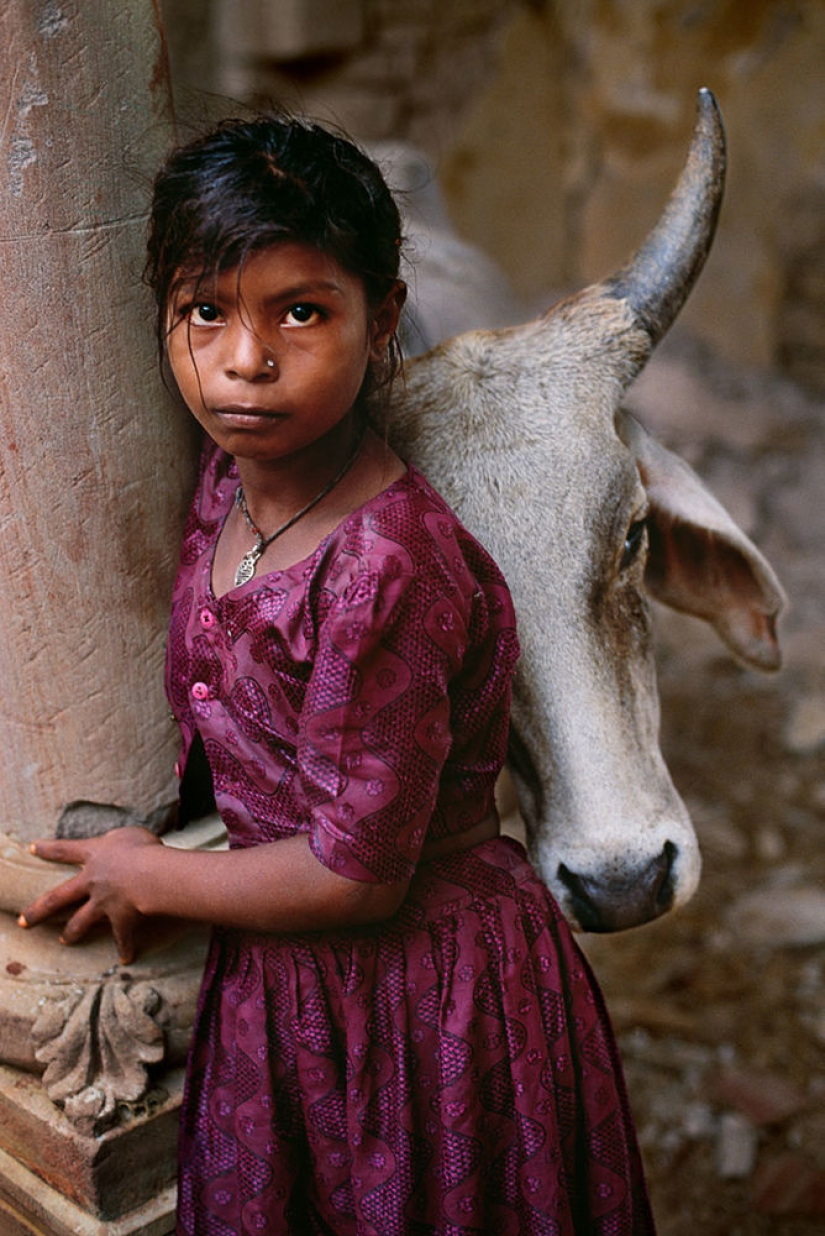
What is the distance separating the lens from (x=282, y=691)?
4.83ft

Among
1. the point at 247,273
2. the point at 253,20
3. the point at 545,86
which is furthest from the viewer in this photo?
the point at 545,86

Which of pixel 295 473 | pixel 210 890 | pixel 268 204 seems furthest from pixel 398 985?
pixel 268 204

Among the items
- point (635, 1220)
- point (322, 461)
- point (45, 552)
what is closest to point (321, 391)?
point (322, 461)

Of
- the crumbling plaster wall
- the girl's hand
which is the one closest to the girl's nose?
the girl's hand

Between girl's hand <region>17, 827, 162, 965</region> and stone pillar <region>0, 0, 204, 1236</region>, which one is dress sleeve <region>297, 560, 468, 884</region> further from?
stone pillar <region>0, 0, 204, 1236</region>

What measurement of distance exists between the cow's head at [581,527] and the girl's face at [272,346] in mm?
519

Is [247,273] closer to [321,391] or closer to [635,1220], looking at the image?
[321,391]

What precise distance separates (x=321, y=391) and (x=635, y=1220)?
1.23 m

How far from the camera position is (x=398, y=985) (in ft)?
5.09

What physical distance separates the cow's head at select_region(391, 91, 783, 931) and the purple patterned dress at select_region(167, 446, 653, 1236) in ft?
0.62

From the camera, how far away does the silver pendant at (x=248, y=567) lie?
1.52 meters

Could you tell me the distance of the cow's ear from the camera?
89.9 inches

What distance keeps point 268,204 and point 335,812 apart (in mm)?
629

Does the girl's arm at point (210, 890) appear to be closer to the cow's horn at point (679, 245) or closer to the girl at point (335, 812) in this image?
the girl at point (335, 812)
